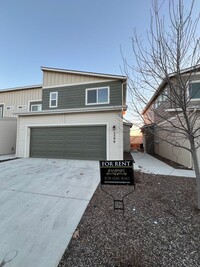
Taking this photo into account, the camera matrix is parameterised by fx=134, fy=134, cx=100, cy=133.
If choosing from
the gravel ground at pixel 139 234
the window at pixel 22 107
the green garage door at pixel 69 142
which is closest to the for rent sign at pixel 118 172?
the gravel ground at pixel 139 234

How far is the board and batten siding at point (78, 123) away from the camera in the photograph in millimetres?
8398

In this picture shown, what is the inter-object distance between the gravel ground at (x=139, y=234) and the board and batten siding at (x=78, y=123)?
4407 mm

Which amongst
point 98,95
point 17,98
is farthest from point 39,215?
point 17,98

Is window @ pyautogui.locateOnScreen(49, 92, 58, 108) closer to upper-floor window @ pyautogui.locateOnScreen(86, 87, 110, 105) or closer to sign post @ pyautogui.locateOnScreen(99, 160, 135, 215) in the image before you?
upper-floor window @ pyautogui.locateOnScreen(86, 87, 110, 105)

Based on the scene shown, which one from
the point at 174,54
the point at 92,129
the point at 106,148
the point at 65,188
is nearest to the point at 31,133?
the point at 92,129

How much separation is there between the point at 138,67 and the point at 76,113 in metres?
6.25

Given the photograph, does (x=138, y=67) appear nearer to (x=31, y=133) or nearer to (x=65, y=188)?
(x=65, y=188)

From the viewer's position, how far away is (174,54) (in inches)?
126

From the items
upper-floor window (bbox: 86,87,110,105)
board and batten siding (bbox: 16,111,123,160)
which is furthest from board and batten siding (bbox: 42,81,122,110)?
board and batten siding (bbox: 16,111,123,160)

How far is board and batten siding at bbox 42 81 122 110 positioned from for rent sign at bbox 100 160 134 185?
8.03 meters

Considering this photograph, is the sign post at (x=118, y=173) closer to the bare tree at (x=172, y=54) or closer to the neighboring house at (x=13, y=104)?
the bare tree at (x=172, y=54)

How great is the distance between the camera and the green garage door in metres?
8.93

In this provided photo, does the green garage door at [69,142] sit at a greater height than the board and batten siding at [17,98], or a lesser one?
lesser

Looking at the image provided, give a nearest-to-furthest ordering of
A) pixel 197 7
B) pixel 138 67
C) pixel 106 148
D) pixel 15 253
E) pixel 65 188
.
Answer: pixel 15 253
pixel 197 7
pixel 138 67
pixel 65 188
pixel 106 148
